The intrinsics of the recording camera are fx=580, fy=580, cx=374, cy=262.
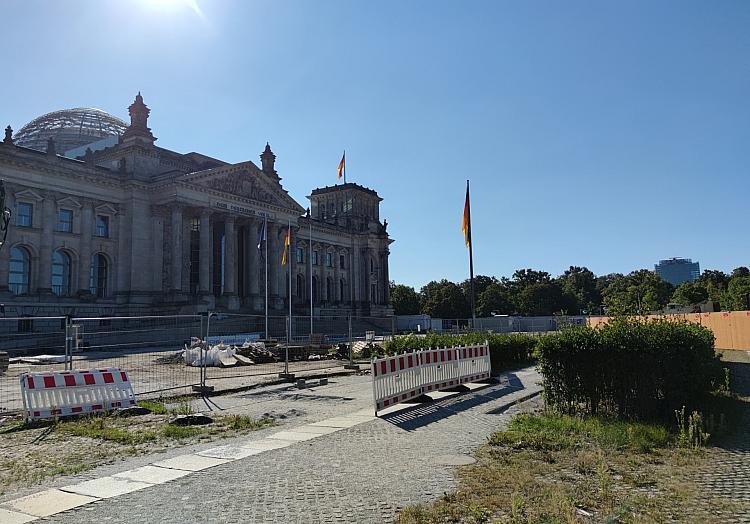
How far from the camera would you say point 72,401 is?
13773 millimetres

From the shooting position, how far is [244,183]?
217 feet

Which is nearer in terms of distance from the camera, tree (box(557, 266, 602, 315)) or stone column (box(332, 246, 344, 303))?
stone column (box(332, 246, 344, 303))

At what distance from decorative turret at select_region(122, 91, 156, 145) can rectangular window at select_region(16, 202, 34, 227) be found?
42.0 feet

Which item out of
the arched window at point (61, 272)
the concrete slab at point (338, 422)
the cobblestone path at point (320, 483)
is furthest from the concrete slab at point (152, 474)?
the arched window at point (61, 272)

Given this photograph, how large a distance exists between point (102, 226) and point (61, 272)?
601cm

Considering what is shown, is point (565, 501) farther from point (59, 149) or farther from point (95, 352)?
point (59, 149)

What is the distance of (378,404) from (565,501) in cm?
754

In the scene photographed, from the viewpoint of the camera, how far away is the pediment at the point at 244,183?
60578 mm

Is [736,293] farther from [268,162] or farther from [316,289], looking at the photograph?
[268,162]

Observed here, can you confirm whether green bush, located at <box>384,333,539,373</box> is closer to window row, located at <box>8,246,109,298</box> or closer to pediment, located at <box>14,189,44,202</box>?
window row, located at <box>8,246,109,298</box>

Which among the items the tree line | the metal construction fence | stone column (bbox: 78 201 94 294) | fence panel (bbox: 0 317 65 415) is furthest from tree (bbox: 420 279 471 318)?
fence panel (bbox: 0 317 65 415)

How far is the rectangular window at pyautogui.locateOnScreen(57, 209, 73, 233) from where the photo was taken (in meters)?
52.4

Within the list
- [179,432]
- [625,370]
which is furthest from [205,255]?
[625,370]

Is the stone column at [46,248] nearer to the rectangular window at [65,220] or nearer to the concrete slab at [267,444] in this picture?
the rectangular window at [65,220]
